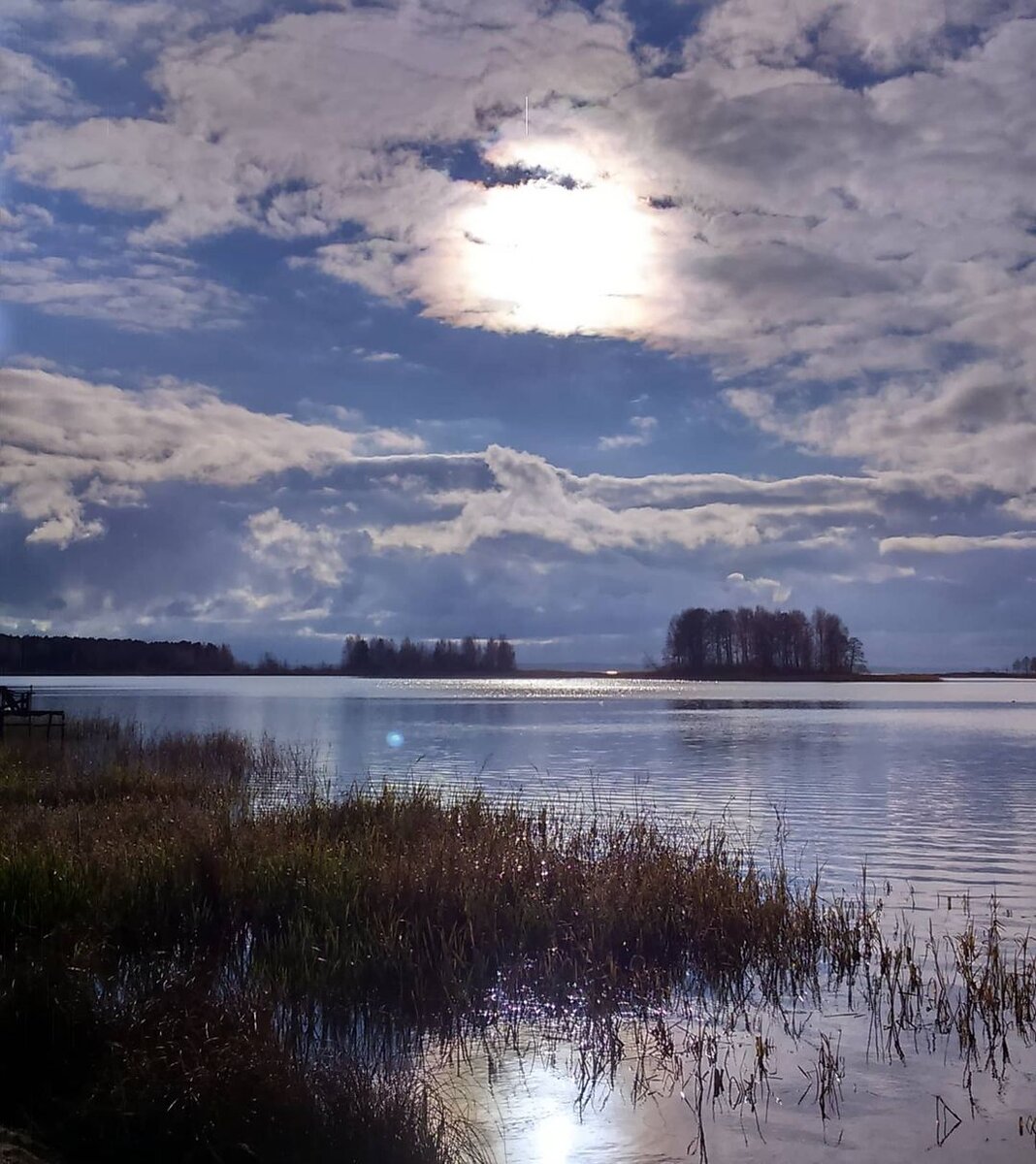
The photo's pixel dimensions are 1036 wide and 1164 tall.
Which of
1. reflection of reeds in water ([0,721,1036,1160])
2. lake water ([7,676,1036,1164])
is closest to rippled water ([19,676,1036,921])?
lake water ([7,676,1036,1164])

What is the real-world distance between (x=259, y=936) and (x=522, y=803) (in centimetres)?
1658

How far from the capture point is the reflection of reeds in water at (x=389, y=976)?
8.17 meters

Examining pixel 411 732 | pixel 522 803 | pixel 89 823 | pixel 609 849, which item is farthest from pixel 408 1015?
pixel 411 732

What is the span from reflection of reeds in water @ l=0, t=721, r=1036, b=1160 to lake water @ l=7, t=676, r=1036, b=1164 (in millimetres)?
329

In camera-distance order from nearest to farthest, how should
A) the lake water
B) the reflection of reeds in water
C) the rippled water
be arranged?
1. the reflection of reeds in water
2. the lake water
3. the rippled water

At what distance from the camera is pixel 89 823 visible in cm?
2017

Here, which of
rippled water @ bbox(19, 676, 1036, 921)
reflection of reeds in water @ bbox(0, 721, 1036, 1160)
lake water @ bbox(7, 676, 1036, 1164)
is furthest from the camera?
rippled water @ bbox(19, 676, 1036, 921)

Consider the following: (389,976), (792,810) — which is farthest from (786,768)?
(389,976)

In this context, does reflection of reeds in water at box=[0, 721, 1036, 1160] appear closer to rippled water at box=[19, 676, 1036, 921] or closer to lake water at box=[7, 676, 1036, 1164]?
lake water at box=[7, 676, 1036, 1164]

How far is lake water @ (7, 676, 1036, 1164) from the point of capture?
29.9ft

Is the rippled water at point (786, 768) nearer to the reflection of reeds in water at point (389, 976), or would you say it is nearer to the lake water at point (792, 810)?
the lake water at point (792, 810)

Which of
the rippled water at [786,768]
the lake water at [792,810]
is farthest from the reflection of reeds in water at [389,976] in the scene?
the rippled water at [786,768]

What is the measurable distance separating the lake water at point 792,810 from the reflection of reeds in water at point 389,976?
0.33 m

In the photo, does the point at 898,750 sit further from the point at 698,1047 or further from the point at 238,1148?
the point at 238,1148
